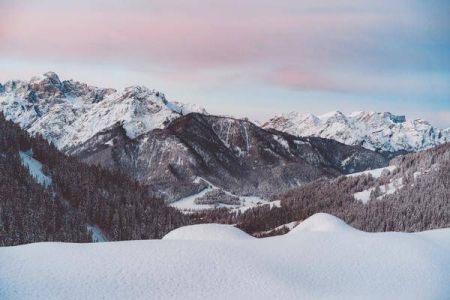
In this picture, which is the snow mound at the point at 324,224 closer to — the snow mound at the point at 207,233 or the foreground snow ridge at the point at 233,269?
the snow mound at the point at 207,233

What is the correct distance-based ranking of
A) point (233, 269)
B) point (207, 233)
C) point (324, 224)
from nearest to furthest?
1. point (233, 269)
2. point (207, 233)
3. point (324, 224)

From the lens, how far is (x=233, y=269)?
34656 millimetres

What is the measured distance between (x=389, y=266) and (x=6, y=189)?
185358 millimetres

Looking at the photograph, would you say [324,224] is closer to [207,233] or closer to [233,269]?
[207,233]

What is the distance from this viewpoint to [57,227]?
190125 mm

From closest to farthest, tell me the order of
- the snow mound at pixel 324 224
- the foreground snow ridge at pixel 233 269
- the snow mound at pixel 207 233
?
the foreground snow ridge at pixel 233 269 → the snow mound at pixel 207 233 → the snow mound at pixel 324 224

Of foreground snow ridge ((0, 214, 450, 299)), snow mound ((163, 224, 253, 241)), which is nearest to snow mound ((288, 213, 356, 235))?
snow mound ((163, 224, 253, 241))

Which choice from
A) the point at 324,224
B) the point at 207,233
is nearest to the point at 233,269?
the point at 207,233

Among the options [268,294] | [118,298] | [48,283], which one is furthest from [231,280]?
[48,283]

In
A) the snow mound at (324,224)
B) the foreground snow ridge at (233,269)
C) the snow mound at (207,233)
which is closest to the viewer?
the foreground snow ridge at (233,269)

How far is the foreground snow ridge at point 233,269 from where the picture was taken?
30922 millimetres

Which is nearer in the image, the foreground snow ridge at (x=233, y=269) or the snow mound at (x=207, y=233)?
the foreground snow ridge at (x=233, y=269)

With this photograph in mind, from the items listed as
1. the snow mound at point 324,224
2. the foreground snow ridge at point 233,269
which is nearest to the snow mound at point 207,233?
the snow mound at point 324,224

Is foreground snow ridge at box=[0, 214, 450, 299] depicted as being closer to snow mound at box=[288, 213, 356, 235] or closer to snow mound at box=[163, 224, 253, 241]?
snow mound at box=[163, 224, 253, 241]
